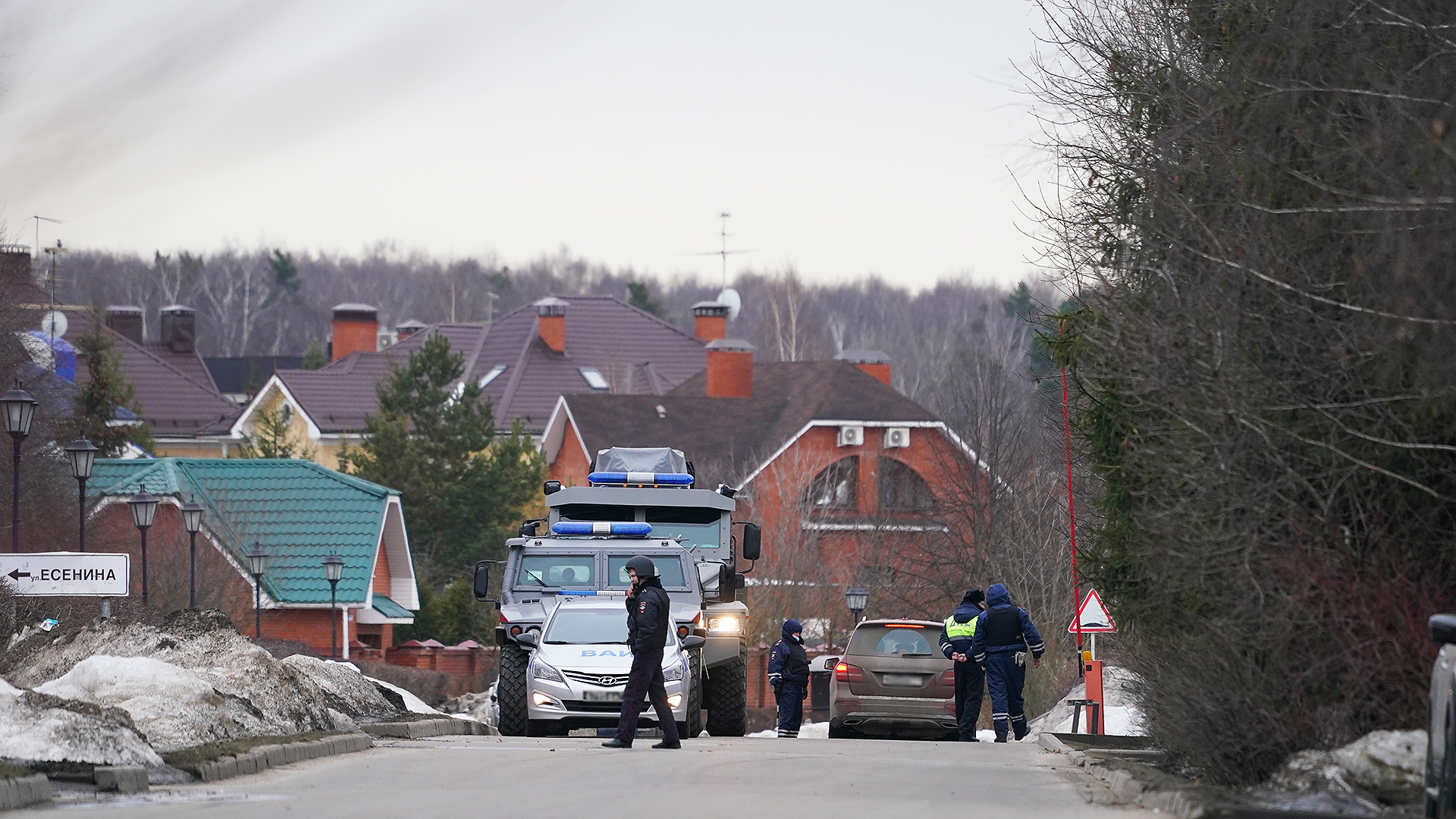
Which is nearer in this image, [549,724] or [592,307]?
[549,724]

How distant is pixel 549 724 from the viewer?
20625mm

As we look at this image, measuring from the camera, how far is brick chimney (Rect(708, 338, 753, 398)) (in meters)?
66.9

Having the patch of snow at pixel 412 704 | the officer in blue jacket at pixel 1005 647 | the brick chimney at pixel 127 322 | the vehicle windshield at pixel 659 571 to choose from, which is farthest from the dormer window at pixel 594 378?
the officer in blue jacket at pixel 1005 647

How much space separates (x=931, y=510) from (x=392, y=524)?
627 inches

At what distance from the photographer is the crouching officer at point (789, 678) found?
25781mm

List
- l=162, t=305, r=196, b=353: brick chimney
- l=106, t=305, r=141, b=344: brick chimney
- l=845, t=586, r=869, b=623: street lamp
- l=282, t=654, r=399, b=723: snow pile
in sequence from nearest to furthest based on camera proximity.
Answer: l=282, t=654, r=399, b=723: snow pile
l=845, t=586, r=869, b=623: street lamp
l=106, t=305, r=141, b=344: brick chimney
l=162, t=305, r=196, b=353: brick chimney

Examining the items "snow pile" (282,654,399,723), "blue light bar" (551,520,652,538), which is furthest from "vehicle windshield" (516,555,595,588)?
"snow pile" (282,654,399,723)

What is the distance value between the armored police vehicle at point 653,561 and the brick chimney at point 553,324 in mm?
53157

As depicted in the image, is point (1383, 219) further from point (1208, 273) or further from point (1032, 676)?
point (1032, 676)

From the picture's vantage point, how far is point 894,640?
79.4 ft

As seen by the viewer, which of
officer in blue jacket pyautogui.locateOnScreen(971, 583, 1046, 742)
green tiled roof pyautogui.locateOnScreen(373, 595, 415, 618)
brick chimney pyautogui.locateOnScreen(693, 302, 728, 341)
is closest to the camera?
officer in blue jacket pyautogui.locateOnScreen(971, 583, 1046, 742)

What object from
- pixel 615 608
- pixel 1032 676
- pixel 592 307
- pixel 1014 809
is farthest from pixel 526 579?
pixel 592 307

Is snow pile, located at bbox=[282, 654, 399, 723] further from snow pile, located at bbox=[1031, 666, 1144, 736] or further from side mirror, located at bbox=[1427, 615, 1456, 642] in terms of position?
side mirror, located at bbox=[1427, 615, 1456, 642]

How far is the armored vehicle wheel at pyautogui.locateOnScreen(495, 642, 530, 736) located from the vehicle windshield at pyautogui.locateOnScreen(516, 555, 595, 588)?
1.93 metres
